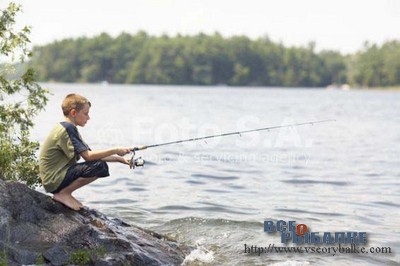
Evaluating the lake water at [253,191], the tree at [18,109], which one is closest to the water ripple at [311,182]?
the lake water at [253,191]

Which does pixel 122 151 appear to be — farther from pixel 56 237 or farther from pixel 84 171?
pixel 56 237

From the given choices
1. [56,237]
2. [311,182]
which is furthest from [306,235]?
[311,182]

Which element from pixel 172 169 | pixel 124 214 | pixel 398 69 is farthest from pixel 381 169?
pixel 398 69

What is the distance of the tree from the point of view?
8664 mm

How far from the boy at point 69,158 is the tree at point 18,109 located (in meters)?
1.15

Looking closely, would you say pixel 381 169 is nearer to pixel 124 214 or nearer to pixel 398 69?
Result: pixel 124 214

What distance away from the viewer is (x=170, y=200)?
13.3 m

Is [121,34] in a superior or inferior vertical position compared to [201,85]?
superior

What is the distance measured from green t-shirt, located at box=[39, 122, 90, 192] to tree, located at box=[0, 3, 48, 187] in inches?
43.3

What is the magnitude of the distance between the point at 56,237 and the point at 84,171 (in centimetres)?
86

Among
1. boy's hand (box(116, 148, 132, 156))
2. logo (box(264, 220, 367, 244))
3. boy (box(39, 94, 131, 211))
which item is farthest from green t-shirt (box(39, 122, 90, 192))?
logo (box(264, 220, 367, 244))

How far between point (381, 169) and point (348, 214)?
7.50 meters

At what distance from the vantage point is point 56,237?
7074 mm

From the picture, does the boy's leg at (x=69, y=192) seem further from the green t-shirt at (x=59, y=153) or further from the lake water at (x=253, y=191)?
the lake water at (x=253, y=191)
